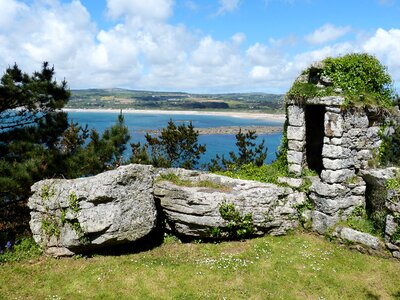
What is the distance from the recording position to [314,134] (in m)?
16.7

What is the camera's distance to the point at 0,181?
1220cm

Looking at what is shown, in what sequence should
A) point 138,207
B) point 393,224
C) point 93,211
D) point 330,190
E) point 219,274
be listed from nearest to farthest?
point 219,274, point 393,224, point 93,211, point 138,207, point 330,190

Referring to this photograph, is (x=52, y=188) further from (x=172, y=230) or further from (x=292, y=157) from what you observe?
Result: (x=292, y=157)

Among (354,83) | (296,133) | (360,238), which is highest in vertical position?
(354,83)

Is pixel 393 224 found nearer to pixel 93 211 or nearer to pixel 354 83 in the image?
pixel 354 83

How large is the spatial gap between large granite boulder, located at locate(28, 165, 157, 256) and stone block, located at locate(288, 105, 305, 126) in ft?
20.5

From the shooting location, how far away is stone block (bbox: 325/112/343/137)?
42.1 ft

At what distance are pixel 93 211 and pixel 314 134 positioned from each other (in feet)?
35.1

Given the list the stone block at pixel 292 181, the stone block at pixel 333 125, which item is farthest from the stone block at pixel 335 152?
the stone block at pixel 292 181

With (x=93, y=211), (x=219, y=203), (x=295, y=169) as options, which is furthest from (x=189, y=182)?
(x=295, y=169)

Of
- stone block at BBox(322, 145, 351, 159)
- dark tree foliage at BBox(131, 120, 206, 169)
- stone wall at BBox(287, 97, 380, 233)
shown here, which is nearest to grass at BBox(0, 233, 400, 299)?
stone wall at BBox(287, 97, 380, 233)

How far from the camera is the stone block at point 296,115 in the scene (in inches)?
552

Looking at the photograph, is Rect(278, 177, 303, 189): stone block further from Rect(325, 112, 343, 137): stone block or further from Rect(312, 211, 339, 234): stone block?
Rect(325, 112, 343, 137): stone block

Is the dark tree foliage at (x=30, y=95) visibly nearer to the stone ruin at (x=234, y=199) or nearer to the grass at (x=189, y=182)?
the stone ruin at (x=234, y=199)
